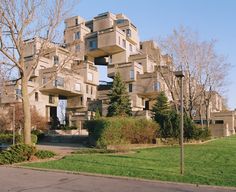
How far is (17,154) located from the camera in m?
15.3

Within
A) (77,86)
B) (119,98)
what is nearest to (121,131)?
(119,98)

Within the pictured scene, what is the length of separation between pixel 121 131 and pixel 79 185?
16.3m

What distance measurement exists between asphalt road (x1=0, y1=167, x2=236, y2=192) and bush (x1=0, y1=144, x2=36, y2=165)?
377 cm

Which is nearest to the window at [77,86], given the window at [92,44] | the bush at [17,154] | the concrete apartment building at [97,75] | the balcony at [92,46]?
the concrete apartment building at [97,75]

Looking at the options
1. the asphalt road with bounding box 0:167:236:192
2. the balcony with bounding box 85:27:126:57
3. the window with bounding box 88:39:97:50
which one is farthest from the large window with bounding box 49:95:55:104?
the asphalt road with bounding box 0:167:236:192

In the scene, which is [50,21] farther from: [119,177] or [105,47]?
[105,47]

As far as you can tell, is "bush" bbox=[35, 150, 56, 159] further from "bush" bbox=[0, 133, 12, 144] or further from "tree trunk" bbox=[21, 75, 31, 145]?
"bush" bbox=[0, 133, 12, 144]

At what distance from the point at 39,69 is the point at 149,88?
20670 millimetres

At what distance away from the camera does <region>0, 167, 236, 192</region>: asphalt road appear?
27.8 feet

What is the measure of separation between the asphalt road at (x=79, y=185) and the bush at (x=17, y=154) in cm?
377

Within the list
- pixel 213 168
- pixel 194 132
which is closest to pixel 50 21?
pixel 213 168

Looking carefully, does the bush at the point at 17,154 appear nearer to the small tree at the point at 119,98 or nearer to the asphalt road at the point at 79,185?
the asphalt road at the point at 79,185

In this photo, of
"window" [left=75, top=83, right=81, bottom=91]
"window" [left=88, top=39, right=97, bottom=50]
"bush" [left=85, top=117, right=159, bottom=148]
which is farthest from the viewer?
"window" [left=88, top=39, right=97, bottom=50]

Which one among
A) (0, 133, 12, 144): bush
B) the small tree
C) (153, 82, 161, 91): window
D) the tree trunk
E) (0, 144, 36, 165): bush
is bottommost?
(0, 133, 12, 144): bush
